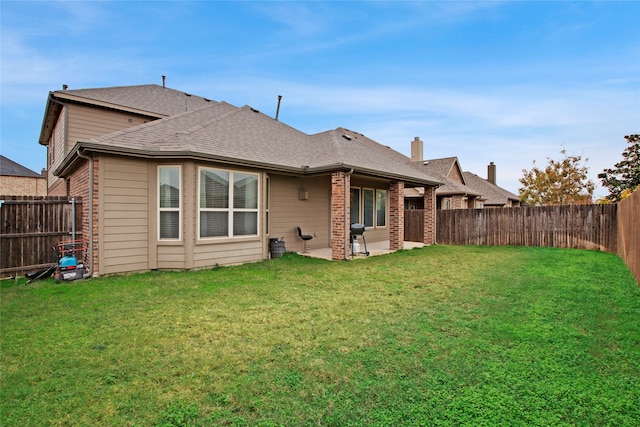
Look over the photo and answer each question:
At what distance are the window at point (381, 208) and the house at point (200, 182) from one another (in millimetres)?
983

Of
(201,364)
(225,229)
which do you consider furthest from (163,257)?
(201,364)

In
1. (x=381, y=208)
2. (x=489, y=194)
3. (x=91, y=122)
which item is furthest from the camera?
(x=489, y=194)

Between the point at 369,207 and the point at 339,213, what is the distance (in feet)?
14.6

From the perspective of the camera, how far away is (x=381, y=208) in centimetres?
1395

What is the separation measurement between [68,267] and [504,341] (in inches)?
321

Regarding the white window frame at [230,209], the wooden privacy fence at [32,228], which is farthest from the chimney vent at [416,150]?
the wooden privacy fence at [32,228]

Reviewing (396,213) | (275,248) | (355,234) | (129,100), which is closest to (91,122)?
(129,100)

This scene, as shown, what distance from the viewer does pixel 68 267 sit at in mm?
6445

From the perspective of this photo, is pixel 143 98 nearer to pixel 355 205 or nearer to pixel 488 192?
pixel 355 205

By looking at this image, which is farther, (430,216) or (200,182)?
(430,216)

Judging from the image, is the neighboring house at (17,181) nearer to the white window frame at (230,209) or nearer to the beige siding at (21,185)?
the beige siding at (21,185)

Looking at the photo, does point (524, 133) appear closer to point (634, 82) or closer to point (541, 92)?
point (541, 92)

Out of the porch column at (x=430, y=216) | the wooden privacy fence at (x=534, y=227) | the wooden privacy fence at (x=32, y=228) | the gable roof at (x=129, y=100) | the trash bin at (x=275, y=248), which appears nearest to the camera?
the wooden privacy fence at (x=32, y=228)

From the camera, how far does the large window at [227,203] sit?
7.52 meters
